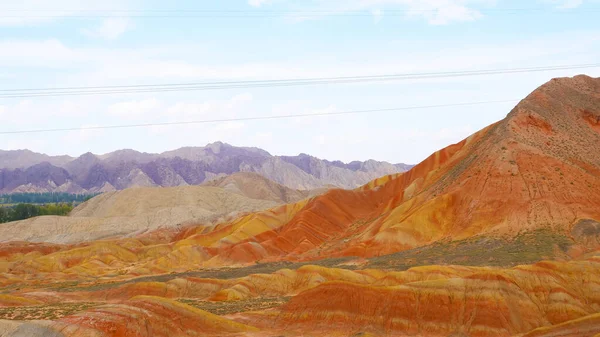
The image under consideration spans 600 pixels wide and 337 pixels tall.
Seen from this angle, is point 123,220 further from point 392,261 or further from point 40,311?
point 40,311

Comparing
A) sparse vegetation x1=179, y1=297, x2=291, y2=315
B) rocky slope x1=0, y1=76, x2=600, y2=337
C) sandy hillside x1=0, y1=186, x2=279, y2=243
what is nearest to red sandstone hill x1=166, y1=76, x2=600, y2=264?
rocky slope x1=0, y1=76, x2=600, y2=337

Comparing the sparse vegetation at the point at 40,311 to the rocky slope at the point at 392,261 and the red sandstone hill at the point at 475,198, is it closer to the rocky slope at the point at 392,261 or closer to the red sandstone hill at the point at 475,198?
the rocky slope at the point at 392,261

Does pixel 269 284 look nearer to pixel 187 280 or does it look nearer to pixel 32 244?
pixel 187 280

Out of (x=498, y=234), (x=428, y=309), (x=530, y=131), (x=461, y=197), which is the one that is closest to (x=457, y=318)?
(x=428, y=309)

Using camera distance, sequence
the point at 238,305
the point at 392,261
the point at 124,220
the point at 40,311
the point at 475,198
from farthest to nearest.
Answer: the point at 124,220 < the point at 475,198 < the point at 392,261 < the point at 238,305 < the point at 40,311

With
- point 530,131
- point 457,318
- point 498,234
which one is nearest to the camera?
point 457,318

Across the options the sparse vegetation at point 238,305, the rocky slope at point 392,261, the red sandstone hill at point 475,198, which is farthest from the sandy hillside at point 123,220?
the sparse vegetation at point 238,305

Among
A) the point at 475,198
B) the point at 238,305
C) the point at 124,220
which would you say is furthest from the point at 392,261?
the point at 124,220

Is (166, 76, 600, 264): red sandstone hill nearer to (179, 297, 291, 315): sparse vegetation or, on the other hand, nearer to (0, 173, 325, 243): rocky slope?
(0, 173, 325, 243): rocky slope
